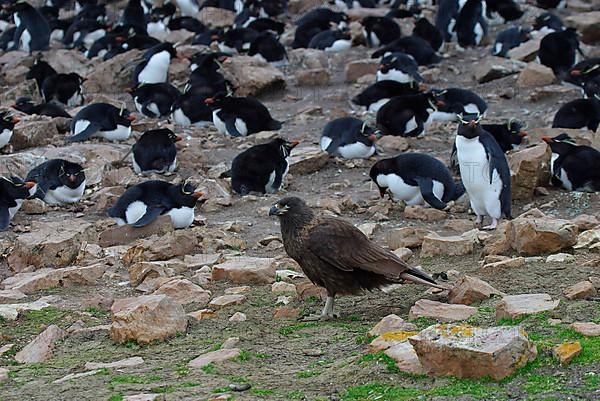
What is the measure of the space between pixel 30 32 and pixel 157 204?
12677 millimetres

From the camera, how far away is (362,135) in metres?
12.2

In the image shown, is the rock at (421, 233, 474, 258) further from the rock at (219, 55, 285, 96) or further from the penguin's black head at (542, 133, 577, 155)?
the rock at (219, 55, 285, 96)

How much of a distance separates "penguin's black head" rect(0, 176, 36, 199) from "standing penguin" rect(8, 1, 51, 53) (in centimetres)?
1164

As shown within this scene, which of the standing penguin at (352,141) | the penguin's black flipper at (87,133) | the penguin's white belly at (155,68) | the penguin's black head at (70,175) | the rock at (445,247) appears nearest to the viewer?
the rock at (445,247)

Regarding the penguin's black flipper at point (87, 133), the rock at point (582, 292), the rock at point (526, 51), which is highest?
the rock at point (582, 292)

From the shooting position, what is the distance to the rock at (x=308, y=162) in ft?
39.3

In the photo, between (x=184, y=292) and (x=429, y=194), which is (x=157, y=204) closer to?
(x=429, y=194)

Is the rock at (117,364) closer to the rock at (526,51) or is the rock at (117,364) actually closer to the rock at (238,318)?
the rock at (238,318)

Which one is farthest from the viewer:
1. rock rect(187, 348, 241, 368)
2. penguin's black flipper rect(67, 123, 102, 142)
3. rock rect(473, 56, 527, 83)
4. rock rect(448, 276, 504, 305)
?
rock rect(473, 56, 527, 83)

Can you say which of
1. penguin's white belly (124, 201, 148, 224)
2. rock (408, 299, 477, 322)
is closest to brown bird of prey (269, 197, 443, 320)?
rock (408, 299, 477, 322)

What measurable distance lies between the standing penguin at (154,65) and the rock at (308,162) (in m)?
5.70

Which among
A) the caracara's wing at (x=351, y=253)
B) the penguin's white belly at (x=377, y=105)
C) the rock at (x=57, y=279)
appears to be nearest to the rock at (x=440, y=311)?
the caracara's wing at (x=351, y=253)

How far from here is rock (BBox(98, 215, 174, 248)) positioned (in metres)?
9.43

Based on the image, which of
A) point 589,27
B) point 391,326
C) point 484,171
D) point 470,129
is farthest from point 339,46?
point 391,326
